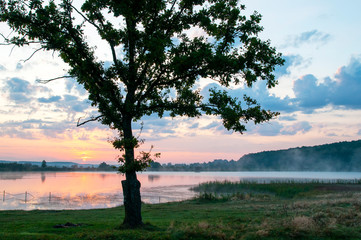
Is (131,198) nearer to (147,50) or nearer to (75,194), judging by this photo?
(147,50)

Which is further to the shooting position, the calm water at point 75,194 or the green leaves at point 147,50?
the calm water at point 75,194

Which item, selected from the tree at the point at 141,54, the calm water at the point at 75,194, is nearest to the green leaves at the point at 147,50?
the tree at the point at 141,54

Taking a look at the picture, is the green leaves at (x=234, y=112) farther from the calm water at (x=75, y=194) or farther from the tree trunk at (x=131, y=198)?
the calm water at (x=75, y=194)

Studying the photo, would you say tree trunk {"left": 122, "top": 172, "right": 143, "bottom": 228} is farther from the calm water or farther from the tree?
the calm water

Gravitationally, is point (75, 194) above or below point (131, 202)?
below

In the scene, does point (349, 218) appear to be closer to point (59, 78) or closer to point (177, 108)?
point (177, 108)

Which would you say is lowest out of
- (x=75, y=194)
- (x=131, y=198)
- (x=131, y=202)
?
(x=75, y=194)

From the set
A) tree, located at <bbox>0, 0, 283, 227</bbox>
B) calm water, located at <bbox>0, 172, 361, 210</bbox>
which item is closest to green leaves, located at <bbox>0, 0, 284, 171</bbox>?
tree, located at <bbox>0, 0, 283, 227</bbox>

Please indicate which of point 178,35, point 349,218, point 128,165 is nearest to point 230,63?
point 178,35

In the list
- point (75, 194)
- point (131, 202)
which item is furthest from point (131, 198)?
point (75, 194)

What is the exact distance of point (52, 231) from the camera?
16.2 m

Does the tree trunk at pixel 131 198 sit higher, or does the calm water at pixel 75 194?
the tree trunk at pixel 131 198

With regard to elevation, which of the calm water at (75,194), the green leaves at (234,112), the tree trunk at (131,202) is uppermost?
the green leaves at (234,112)

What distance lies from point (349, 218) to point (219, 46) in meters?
12.3
